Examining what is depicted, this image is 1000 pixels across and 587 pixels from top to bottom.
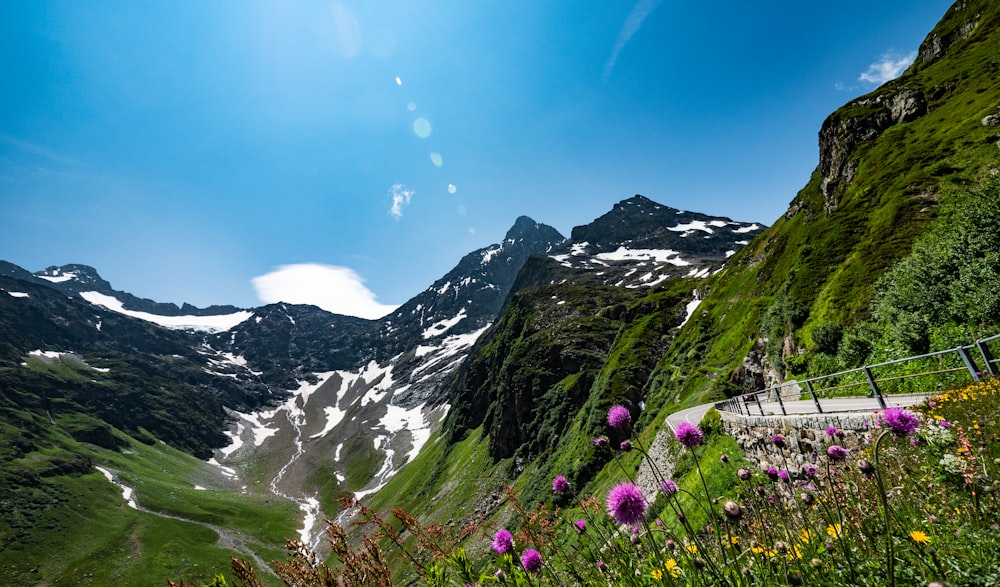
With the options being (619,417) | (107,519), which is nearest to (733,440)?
(619,417)

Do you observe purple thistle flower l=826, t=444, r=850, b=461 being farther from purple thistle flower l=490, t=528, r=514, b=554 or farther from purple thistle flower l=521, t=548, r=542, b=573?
purple thistle flower l=490, t=528, r=514, b=554

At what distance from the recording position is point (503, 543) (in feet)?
14.9

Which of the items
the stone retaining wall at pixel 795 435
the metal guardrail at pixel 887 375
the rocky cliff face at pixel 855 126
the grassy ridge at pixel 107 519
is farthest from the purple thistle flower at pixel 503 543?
the grassy ridge at pixel 107 519

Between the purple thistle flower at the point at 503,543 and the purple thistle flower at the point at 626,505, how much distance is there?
1175mm

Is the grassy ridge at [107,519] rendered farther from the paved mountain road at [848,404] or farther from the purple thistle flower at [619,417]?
the purple thistle flower at [619,417]

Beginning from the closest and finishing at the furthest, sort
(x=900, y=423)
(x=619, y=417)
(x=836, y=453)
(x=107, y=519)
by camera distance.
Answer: (x=900, y=423)
(x=836, y=453)
(x=619, y=417)
(x=107, y=519)

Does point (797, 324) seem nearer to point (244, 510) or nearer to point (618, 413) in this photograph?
point (618, 413)

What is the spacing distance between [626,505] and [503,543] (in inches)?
57.1

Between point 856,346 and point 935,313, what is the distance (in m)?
4.55

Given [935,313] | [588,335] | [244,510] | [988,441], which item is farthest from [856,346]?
[244,510]

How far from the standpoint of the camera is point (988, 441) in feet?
16.4

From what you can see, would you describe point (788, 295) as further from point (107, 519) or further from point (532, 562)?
point (107, 519)

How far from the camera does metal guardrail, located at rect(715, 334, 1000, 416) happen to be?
8.69m

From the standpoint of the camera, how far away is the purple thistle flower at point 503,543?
14.5 ft
